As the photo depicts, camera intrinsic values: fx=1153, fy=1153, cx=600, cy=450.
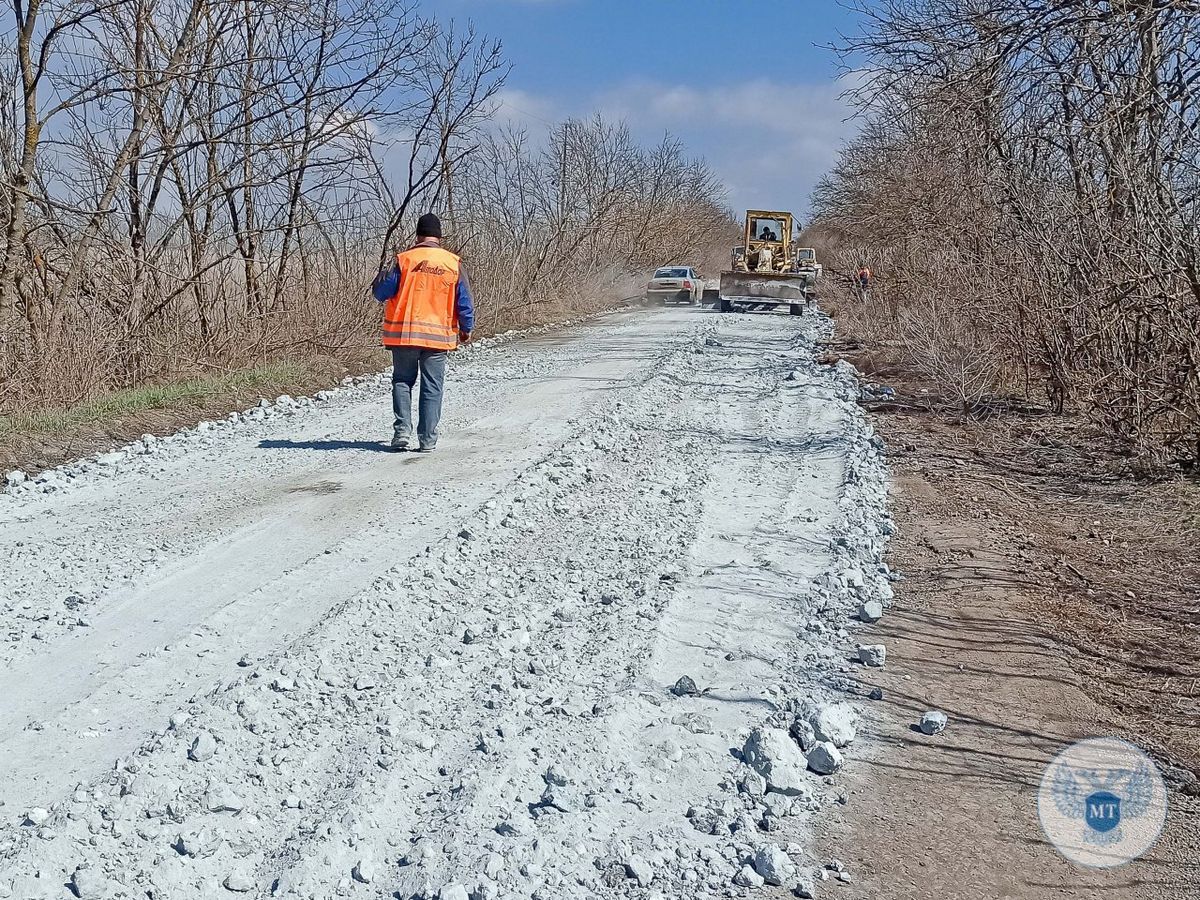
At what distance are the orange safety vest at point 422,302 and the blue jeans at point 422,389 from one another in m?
0.13

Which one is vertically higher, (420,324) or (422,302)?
(422,302)

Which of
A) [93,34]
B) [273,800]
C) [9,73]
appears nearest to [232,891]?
[273,800]

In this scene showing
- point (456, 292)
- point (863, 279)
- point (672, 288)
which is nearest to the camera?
point (456, 292)

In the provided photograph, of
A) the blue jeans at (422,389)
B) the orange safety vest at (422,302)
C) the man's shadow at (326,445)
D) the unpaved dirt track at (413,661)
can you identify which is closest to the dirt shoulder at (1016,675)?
the unpaved dirt track at (413,661)

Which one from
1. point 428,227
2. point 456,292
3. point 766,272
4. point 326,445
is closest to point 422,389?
point 456,292

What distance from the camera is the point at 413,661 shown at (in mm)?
4668

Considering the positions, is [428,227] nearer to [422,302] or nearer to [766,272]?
[422,302]

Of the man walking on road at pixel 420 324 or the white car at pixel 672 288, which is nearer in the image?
the man walking on road at pixel 420 324

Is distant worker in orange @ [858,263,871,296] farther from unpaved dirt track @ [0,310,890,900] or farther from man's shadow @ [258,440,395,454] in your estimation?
man's shadow @ [258,440,395,454]

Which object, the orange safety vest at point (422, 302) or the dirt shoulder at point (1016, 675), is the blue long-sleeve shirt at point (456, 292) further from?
the dirt shoulder at point (1016, 675)

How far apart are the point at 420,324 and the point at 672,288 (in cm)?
3584

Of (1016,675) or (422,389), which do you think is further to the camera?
(422,389)

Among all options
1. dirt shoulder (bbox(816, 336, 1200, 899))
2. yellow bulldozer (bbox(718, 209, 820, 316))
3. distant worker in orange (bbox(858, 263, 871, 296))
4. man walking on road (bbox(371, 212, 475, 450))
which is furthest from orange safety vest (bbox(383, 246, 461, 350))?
yellow bulldozer (bbox(718, 209, 820, 316))

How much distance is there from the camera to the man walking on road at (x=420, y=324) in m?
9.13
